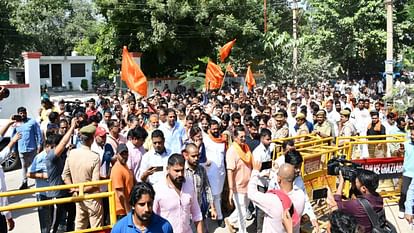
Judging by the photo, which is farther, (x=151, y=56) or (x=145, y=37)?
(x=151, y=56)

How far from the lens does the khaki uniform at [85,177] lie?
18.0 ft

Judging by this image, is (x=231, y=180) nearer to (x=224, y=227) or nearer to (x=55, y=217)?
(x=224, y=227)

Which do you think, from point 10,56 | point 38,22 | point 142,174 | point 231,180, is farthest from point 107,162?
point 38,22

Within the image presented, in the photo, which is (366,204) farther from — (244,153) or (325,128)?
(325,128)

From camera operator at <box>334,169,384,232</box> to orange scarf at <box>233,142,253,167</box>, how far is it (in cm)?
209

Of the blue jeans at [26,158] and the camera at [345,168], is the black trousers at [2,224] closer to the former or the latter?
the camera at [345,168]

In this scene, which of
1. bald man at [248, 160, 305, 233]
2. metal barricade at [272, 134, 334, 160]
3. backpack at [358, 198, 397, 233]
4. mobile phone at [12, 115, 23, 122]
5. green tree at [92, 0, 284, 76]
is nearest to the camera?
backpack at [358, 198, 397, 233]

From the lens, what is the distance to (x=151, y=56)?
2944cm

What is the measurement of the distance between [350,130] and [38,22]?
134ft

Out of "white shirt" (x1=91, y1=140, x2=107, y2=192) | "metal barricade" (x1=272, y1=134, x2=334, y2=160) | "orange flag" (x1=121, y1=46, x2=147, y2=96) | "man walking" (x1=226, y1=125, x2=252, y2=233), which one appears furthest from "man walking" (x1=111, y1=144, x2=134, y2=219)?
"orange flag" (x1=121, y1=46, x2=147, y2=96)

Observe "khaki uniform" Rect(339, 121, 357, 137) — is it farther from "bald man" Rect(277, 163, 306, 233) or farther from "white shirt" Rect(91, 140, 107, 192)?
"bald man" Rect(277, 163, 306, 233)

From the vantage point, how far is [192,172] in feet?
17.7

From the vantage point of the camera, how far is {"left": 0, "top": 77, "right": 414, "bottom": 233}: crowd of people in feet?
13.6

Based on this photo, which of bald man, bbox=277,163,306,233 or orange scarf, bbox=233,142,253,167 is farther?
orange scarf, bbox=233,142,253,167
